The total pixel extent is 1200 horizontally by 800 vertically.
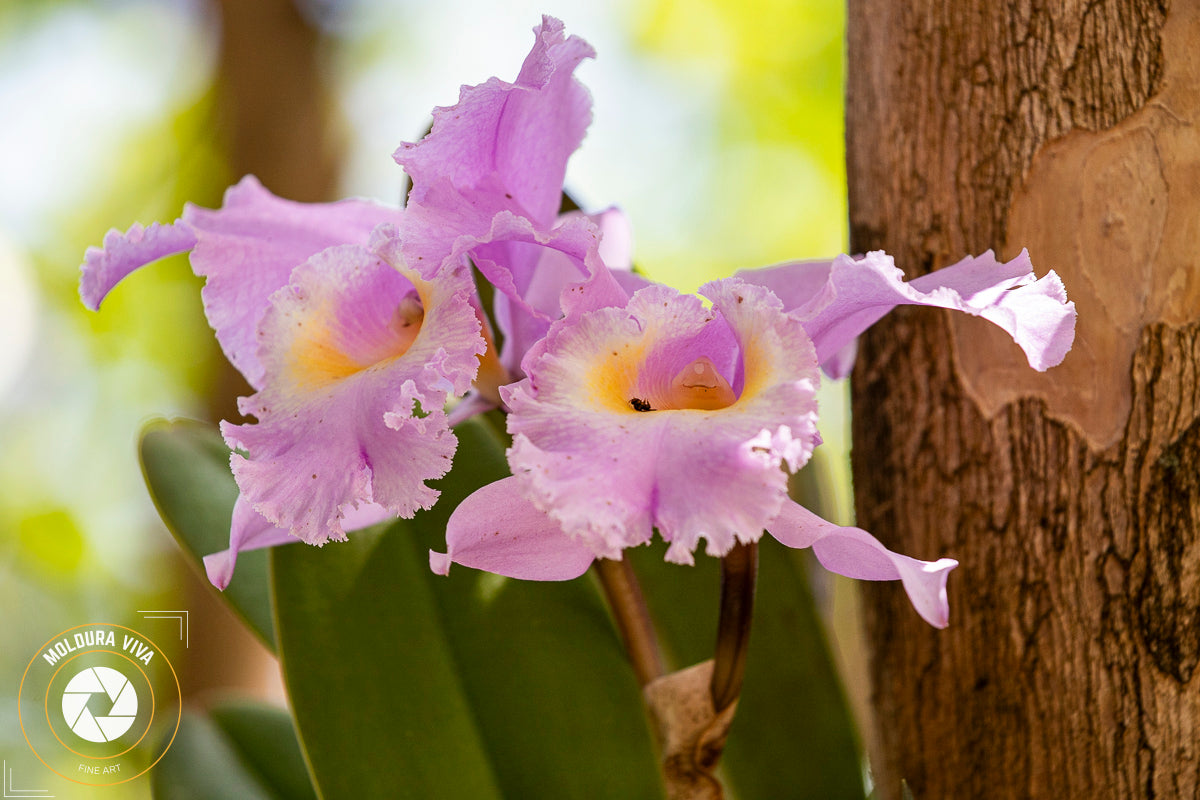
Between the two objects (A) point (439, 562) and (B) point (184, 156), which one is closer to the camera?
(A) point (439, 562)

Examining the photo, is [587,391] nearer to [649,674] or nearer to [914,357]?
[649,674]

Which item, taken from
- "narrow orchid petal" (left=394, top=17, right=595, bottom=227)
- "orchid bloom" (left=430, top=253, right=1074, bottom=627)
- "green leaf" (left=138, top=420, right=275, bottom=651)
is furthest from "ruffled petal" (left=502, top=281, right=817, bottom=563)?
"green leaf" (left=138, top=420, right=275, bottom=651)

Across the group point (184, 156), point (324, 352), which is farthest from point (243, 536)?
point (184, 156)

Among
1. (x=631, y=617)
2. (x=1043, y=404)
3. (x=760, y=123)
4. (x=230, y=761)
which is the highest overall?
(x=760, y=123)

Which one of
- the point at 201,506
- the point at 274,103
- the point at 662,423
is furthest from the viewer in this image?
the point at 274,103

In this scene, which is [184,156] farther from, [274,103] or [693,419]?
[693,419]

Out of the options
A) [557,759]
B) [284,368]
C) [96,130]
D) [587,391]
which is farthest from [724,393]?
[96,130]

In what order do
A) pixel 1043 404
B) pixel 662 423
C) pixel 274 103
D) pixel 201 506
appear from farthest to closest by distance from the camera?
1. pixel 274 103
2. pixel 201 506
3. pixel 1043 404
4. pixel 662 423

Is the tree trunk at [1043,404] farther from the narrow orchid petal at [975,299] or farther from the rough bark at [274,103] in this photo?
the rough bark at [274,103]
